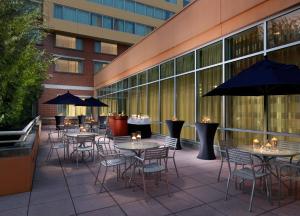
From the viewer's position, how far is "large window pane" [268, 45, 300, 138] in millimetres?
5938

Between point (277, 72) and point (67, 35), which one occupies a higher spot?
point (67, 35)

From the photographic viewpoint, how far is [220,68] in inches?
329

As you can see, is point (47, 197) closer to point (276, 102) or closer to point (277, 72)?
point (277, 72)

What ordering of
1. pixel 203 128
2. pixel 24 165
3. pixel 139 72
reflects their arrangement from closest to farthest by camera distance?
pixel 24 165 → pixel 203 128 → pixel 139 72

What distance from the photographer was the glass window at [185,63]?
994 centimetres

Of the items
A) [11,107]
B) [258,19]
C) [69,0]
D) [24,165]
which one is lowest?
[24,165]

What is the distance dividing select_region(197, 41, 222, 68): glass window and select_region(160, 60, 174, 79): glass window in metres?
2.06

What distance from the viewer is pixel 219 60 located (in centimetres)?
841

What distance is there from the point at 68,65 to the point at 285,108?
21.4 metres

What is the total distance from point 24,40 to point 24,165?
3.22 meters

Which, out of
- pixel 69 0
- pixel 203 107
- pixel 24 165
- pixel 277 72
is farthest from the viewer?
pixel 69 0

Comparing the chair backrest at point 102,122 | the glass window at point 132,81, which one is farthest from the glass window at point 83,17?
the chair backrest at point 102,122

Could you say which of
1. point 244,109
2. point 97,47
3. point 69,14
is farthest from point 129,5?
point 244,109

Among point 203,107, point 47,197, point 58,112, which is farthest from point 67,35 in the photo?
point 47,197
